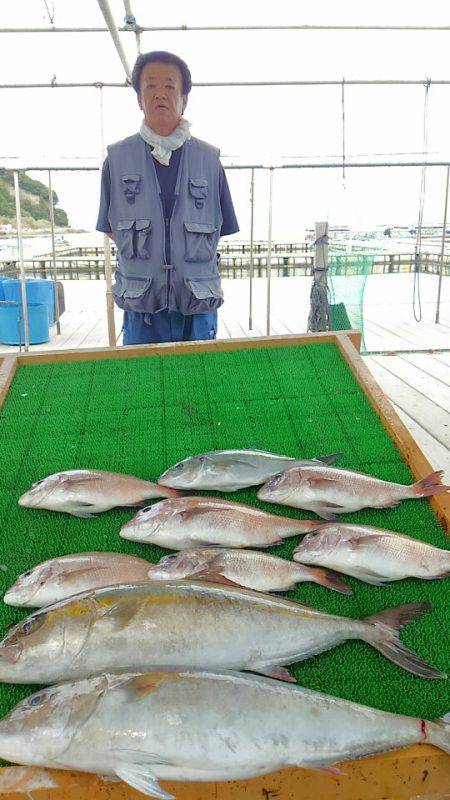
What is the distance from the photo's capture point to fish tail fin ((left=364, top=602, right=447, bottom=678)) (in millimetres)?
1285

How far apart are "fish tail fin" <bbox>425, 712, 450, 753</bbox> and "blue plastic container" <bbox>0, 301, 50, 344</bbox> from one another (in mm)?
6535

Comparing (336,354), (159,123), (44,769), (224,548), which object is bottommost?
(44,769)

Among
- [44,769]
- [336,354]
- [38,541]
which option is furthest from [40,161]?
[44,769]

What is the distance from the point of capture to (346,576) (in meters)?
1.62

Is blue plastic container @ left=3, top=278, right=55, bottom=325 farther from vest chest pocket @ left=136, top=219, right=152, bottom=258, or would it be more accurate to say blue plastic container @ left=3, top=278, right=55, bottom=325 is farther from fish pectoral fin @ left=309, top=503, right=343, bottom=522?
fish pectoral fin @ left=309, top=503, right=343, bottom=522

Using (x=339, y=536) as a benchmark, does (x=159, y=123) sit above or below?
above

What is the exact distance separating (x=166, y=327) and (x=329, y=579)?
228 centimetres

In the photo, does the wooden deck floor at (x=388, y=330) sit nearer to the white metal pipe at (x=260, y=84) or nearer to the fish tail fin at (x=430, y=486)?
the fish tail fin at (x=430, y=486)

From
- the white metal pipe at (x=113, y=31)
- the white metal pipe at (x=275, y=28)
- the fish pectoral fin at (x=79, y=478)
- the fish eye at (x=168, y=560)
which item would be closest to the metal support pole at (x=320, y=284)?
the white metal pipe at (x=275, y=28)

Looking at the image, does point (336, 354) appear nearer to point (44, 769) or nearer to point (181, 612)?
point (181, 612)

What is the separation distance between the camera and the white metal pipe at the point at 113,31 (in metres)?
4.21

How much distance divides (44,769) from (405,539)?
42.1 inches

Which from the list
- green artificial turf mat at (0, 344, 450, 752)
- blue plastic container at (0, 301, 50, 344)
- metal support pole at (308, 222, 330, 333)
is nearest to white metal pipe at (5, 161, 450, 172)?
metal support pole at (308, 222, 330, 333)

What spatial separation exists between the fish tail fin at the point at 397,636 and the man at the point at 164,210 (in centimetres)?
226
